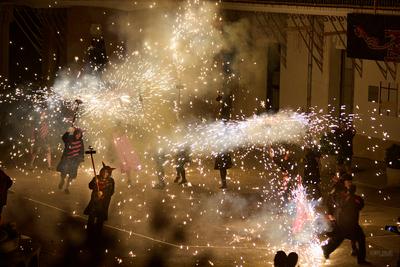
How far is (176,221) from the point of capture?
16078 mm

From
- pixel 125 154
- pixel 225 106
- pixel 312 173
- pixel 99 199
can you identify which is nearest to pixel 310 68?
pixel 225 106

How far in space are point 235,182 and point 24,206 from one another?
5.25 meters

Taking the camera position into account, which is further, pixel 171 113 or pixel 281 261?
pixel 171 113

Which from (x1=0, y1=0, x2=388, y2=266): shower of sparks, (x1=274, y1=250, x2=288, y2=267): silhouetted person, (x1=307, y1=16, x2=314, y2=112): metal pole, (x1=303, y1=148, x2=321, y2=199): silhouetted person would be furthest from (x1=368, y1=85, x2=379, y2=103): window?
(x1=274, y1=250, x2=288, y2=267): silhouetted person

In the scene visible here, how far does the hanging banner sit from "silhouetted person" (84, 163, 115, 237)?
28.9 ft

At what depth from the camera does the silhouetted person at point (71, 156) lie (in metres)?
18.6

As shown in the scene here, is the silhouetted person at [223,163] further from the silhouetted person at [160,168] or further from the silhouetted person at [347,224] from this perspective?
the silhouetted person at [347,224]

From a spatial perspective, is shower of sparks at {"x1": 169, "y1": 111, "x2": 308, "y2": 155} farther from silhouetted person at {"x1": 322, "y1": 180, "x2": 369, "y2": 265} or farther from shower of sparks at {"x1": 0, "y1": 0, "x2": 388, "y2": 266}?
silhouetted person at {"x1": 322, "y1": 180, "x2": 369, "y2": 265}

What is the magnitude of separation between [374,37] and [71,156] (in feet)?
25.2

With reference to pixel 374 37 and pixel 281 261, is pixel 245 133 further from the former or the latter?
pixel 281 261

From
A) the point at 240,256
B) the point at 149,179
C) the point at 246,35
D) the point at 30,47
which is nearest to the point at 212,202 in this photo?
the point at 149,179

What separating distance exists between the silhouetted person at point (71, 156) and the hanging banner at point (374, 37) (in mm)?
7009

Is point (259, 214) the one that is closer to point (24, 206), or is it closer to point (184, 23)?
point (24, 206)

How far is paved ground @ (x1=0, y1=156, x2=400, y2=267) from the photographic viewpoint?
13.6 meters
